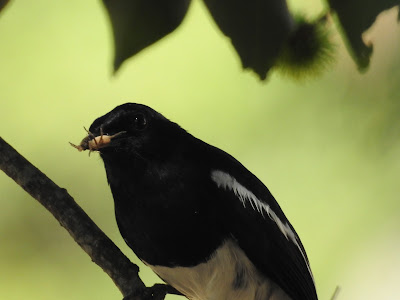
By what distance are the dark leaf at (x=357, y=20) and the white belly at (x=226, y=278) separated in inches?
13.8

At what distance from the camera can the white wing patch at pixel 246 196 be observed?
2.67 ft

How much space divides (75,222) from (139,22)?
A: 0.95 ft

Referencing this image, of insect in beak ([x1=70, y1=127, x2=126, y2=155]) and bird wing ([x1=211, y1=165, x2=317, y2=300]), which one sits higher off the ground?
insect in beak ([x1=70, y1=127, x2=126, y2=155])

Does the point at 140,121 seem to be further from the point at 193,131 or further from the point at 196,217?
the point at 193,131

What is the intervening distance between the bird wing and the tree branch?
0.14 meters

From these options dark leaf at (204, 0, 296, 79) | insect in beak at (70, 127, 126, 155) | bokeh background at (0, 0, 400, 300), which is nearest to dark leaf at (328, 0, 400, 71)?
dark leaf at (204, 0, 296, 79)

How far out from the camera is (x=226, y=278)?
82 centimetres

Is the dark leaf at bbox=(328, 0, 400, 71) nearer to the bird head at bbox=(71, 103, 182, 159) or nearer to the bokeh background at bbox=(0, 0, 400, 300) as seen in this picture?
the bird head at bbox=(71, 103, 182, 159)

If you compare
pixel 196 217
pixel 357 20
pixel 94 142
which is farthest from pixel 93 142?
Result: pixel 357 20

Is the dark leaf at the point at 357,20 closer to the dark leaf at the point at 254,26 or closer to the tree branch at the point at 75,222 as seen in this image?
the dark leaf at the point at 254,26

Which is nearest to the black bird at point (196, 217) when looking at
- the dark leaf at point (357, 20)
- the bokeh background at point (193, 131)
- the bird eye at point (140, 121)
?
the bird eye at point (140, 121)

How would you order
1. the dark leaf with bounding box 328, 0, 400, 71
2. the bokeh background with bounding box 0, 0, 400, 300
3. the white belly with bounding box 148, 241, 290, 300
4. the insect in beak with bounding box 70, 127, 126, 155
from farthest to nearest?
the bokeh background with bounding box 0, 0, 400, 300, the white belly with bounding box 148, 241, 290, 300, the insect in beak with bounding box 70, 127, 126, 155, the dark leaf with bounding box 328, 0, 400, 71

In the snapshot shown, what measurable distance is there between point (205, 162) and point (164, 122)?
7 centimetres

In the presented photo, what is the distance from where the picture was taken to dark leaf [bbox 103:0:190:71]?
51cm
